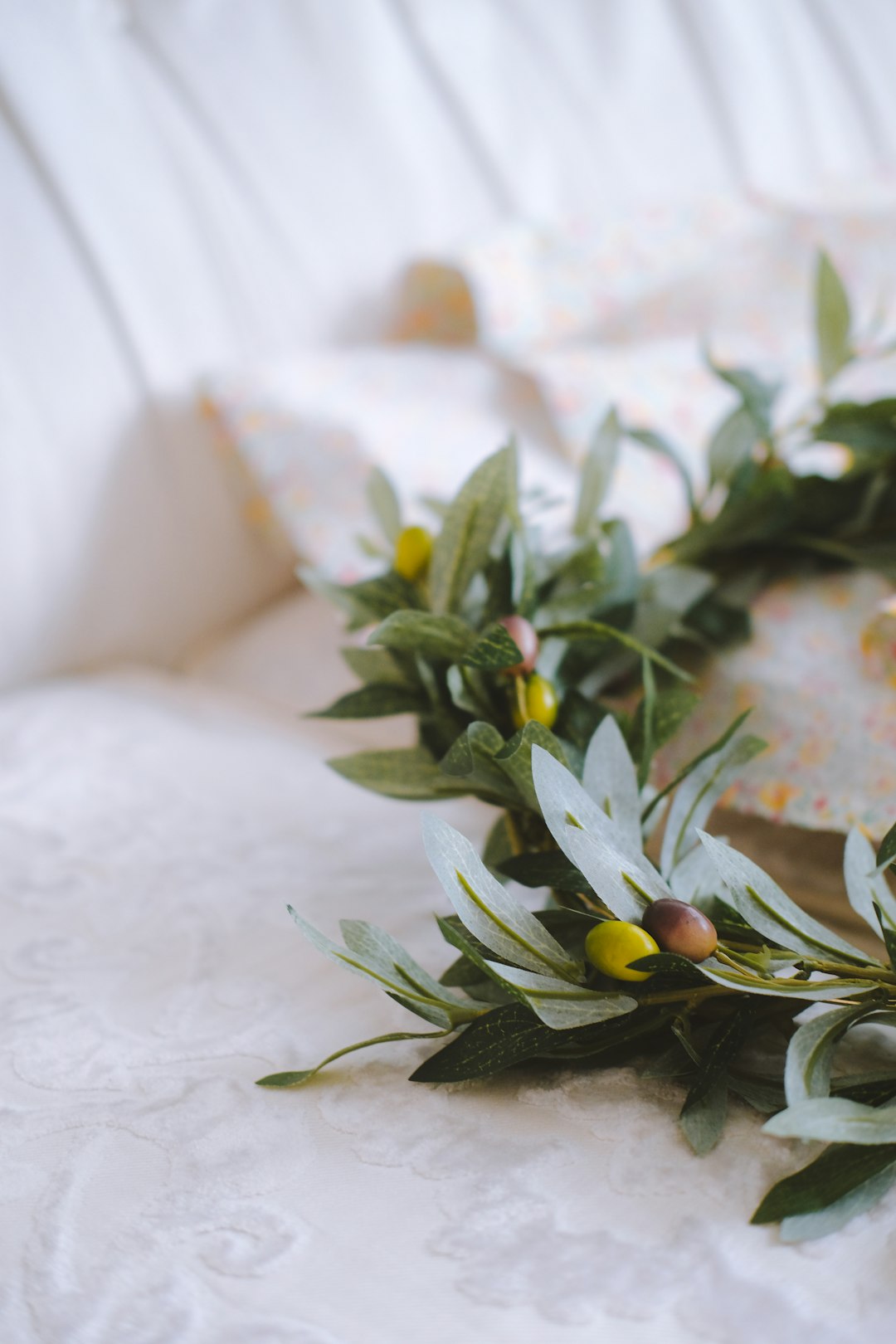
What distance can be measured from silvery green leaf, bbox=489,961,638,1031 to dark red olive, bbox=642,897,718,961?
2 centimetres

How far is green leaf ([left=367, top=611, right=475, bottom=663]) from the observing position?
0.41 m

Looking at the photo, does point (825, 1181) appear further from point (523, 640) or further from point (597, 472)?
→ point (597, 472)

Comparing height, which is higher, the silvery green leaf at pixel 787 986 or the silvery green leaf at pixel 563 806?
the silvery green leaf at pixel 563 806

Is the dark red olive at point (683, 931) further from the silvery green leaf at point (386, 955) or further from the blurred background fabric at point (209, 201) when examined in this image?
the blurred background fabric at point (209, 201)

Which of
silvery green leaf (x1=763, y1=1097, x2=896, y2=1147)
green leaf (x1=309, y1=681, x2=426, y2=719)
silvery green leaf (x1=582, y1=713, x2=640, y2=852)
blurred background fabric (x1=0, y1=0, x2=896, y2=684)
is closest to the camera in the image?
silvery green leaf (x1=763, y1=1097, x2=896, y2=1147)

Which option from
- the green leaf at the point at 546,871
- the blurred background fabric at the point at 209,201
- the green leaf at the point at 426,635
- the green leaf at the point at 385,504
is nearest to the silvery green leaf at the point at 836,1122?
the green leaf at the point at 546,871

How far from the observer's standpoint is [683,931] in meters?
0.30

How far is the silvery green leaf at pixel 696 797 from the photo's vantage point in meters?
0.37

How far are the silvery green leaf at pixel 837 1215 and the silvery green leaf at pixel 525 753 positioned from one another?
144 millimetres

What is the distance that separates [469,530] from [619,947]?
8.5 inches

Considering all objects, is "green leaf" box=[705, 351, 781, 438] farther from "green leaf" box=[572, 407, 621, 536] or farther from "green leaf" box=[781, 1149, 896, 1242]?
"green leaf" box=[781, 1149, 896, 1242]

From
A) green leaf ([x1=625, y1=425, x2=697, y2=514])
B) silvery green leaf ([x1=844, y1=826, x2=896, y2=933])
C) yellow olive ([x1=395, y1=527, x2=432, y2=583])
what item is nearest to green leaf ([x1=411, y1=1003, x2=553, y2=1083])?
silvery green leaf ([x1=844, y1=826, x2=896, y2=933])

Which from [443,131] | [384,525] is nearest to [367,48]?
[443,131]

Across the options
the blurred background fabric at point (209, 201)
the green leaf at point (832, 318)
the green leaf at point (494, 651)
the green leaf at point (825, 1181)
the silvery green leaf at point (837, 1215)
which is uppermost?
the blurred background fabric at point (209, 201)
